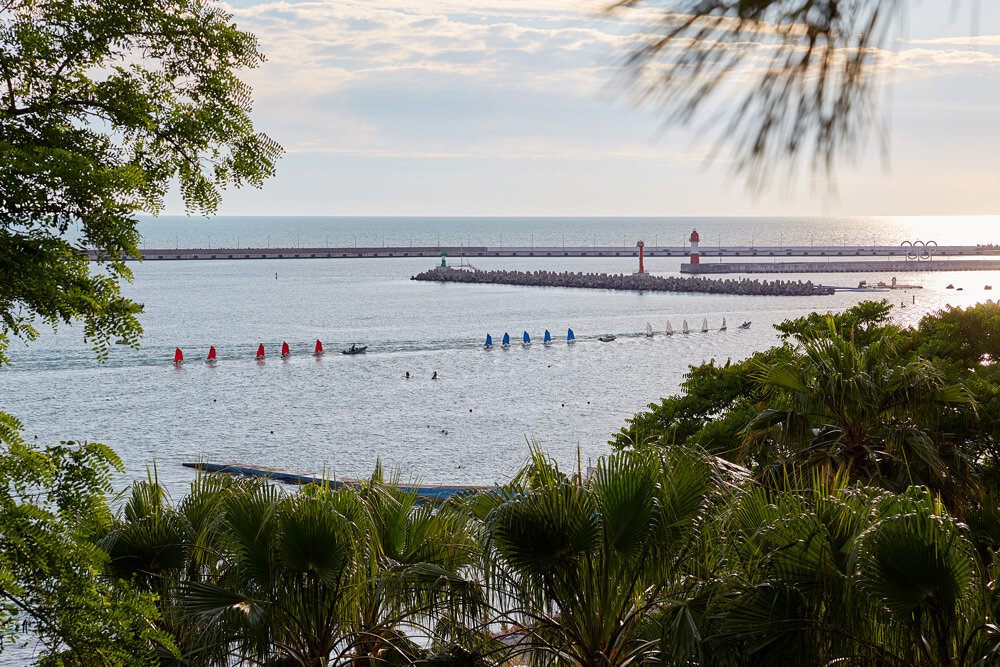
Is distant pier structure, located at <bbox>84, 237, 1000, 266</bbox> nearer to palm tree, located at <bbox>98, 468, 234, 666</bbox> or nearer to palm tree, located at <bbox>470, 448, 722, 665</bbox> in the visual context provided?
palm tree, located at <bbox>98, 468, 234, 666</bbox>

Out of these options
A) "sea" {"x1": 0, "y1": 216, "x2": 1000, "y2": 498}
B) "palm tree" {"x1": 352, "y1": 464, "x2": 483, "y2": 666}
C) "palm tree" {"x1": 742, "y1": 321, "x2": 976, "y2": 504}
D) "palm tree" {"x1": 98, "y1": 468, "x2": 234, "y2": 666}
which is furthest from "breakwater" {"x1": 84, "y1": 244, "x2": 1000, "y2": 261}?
"palm tree" {"x1": 98, "y1": 468, "x2": 234, "y2": 666}

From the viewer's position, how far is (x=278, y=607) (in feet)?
27.8

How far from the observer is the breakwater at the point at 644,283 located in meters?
99.6

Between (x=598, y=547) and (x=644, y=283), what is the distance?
342 feet

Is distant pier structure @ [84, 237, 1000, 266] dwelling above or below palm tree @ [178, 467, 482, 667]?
above

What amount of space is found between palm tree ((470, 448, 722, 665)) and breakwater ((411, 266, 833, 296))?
3702 inches

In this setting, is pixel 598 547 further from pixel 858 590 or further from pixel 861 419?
pixel 861 419

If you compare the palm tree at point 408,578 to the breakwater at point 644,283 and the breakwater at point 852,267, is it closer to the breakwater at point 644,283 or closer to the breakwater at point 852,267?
the breakwater at point 644,283

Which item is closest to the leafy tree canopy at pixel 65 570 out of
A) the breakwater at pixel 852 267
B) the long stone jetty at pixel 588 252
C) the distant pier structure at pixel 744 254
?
the distant pier structure at pixel 744 254

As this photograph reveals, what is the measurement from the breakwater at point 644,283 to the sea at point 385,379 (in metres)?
4.55

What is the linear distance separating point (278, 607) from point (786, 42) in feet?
24.7

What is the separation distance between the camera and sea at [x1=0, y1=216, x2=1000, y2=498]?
3350cm

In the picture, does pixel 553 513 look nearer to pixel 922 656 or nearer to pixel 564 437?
pixel 922 656

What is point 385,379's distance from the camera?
49.4 meters
